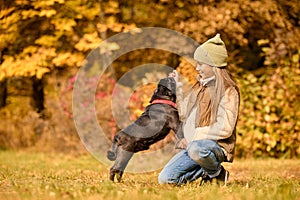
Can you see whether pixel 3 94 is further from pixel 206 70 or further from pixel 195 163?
pixel 206 70

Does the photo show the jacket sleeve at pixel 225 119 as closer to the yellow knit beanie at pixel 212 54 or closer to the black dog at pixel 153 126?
the yellow knit beanie at pixel 212 54

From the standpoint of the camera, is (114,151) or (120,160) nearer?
(120,160)

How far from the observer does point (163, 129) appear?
5.67 m

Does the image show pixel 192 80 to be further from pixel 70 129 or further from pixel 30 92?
pixel 30 92

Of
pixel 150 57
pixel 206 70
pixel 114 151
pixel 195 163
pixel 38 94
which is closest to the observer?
pixel 206 70

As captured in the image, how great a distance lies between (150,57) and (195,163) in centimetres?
899

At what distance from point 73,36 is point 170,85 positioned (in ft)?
27.7

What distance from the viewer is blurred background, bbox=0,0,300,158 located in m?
10.6

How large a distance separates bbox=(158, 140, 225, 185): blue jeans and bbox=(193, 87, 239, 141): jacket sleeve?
85 millimetres

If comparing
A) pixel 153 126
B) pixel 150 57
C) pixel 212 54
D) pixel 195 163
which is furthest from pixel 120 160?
pixel 150 57

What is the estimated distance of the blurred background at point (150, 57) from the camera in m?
10.6

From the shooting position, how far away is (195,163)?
18.2ft

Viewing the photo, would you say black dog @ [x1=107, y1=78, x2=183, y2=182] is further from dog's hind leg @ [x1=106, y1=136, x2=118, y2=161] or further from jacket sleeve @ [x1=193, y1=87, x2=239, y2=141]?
jacket sleeve @ [x1=193, y1=87, x2=239, y2=141]

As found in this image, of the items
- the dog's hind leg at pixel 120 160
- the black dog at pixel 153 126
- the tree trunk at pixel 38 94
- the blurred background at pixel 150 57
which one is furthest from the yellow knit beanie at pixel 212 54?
the tree trunk at pixel 38 94
